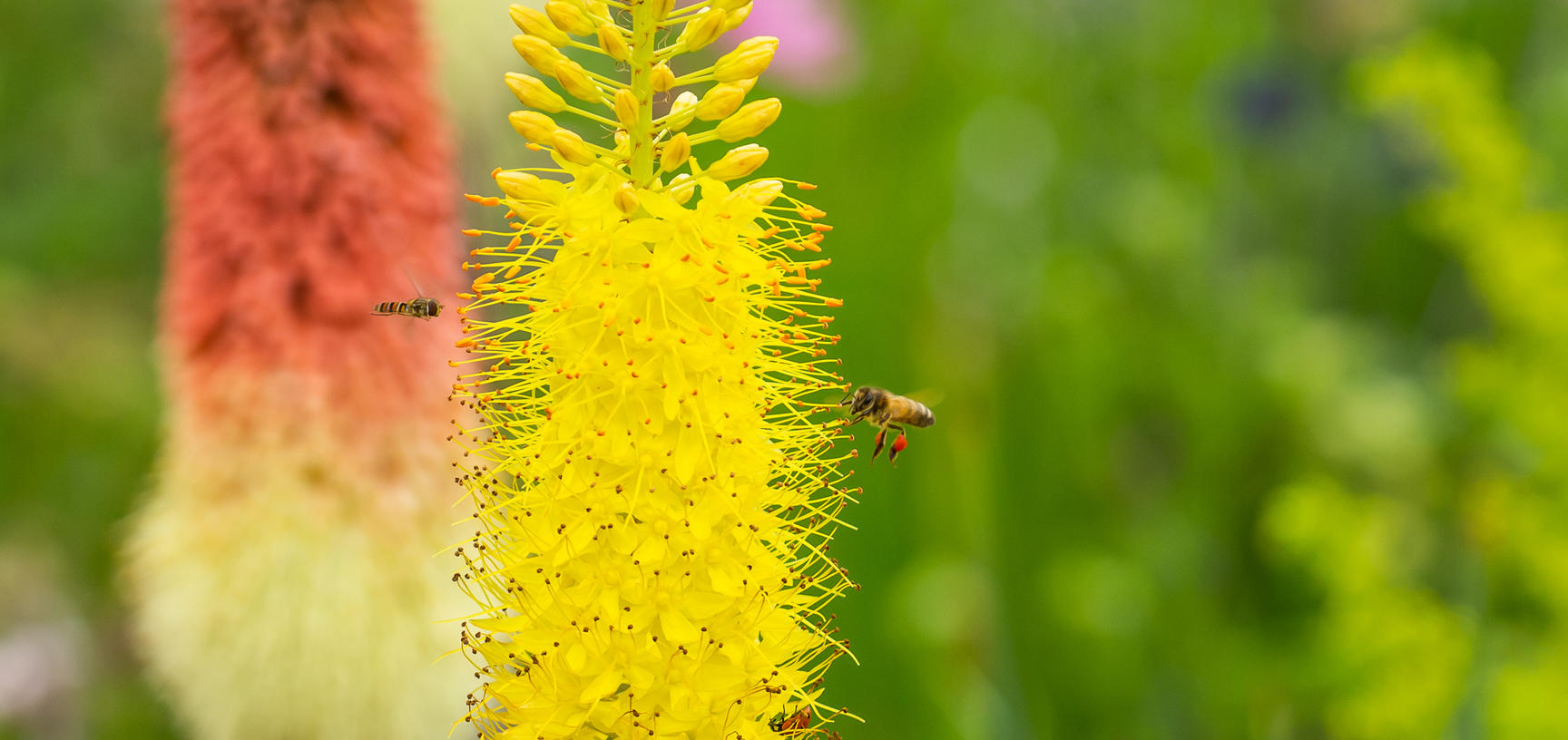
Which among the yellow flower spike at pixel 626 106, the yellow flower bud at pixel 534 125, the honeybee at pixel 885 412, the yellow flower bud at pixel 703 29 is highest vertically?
the yellow flower bud at pixel 703 29

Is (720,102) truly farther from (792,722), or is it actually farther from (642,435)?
(792,722)

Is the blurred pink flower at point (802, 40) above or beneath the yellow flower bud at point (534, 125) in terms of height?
above

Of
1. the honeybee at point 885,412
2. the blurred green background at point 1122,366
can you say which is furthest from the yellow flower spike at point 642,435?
the blurred green background at point 1122,366

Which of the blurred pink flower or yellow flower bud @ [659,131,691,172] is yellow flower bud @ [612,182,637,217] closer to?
yellow flower bud @ [659,131,691,172]

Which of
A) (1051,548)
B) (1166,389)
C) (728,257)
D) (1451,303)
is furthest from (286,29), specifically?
(1451,303)

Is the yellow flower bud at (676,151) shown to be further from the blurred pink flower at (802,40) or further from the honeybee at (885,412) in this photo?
the blurred pink flower at (802,40)

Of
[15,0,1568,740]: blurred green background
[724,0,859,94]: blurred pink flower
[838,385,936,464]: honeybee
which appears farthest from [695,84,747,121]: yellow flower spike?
[724,0,859,94]: blurred pink flower
